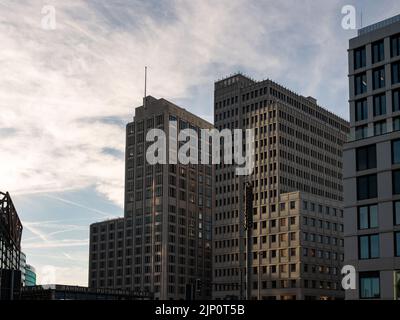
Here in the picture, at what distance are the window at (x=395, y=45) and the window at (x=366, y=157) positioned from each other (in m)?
16.3

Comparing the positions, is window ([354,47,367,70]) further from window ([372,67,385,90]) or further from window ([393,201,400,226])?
window ([393,201,400,226])

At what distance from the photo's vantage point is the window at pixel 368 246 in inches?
2852

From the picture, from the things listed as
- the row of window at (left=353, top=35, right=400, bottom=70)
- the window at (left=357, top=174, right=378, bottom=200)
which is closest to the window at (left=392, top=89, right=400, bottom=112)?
the row of window at (left=353, top=35, right=400, bottom=70)

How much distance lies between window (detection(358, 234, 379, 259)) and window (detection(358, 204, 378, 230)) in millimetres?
1269

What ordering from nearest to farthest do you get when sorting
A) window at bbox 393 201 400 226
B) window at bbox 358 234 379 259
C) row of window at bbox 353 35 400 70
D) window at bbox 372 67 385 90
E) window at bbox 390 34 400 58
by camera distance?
1. window at bbox 393 201 400 226
2. window at bbox 358 234 379 259
3. window at bbox 390 34 400 58
4. row of window at bbox 353 35 400 70
5. window at bbox 372 67 385 90

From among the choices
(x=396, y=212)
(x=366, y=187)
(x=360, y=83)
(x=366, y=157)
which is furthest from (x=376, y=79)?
(x=396, y=212)

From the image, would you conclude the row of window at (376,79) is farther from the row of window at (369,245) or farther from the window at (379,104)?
the row of window at (369,245)

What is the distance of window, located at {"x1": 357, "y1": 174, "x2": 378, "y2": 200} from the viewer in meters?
74.6

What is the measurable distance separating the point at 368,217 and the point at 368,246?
340 cm

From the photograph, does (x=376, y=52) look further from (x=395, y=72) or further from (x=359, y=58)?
(x=395, y=72)

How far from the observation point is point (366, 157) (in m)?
75.2
